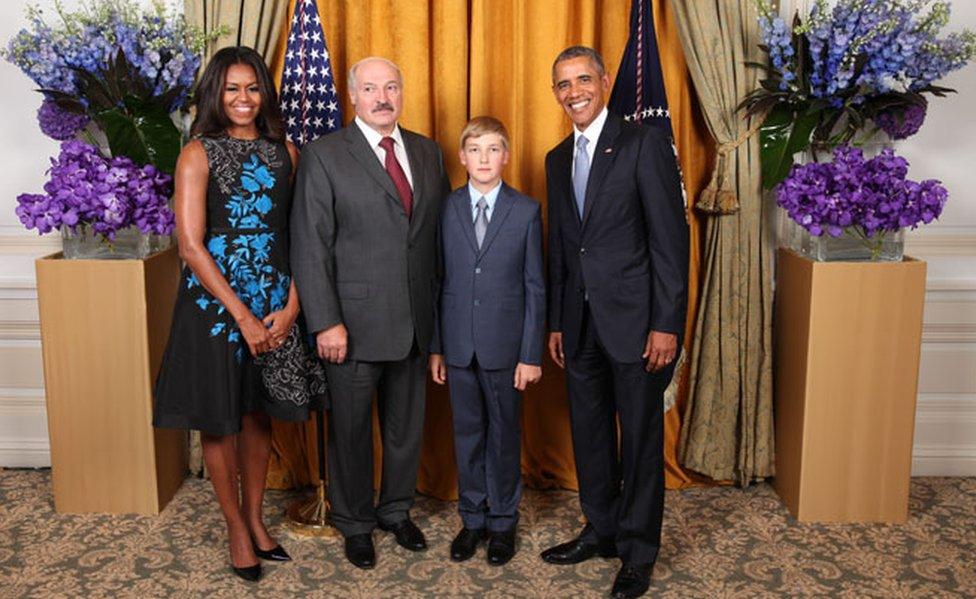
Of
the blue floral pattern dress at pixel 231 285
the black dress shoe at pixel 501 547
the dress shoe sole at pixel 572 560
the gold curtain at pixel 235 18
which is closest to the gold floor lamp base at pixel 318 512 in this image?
the blue floral pattern dress at pixel 231 285

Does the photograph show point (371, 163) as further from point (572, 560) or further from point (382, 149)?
point (572, 560)

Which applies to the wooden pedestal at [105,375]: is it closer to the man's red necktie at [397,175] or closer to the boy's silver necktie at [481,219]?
the man's red necktie at [397,175]

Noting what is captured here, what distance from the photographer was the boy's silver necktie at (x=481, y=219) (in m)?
3.23

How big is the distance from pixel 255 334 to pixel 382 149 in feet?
2.31

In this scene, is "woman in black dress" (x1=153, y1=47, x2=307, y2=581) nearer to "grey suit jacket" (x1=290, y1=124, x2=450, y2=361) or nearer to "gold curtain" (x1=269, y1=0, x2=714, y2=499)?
"grey suit jacket" (x1=290, y1=124, x2=450, y2=361)

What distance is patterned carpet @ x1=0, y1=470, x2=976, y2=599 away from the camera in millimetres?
3195

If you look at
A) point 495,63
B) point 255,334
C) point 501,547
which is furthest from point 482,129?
point 501,547

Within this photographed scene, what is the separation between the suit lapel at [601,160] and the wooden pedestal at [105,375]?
1596 mm

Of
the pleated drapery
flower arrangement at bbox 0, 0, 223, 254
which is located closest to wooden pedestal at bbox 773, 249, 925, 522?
the pleated drapery

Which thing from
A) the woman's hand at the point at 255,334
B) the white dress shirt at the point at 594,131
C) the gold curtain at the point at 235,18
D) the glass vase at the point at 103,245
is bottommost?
the woman's hand at the point at 255,334

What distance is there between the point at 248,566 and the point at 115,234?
1.26 meters

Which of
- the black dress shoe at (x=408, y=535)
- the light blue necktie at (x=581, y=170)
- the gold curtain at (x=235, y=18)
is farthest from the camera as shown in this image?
the gold curtain at (x=235, y=18)

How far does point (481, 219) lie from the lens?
3.25 metres

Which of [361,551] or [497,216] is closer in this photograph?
[497,216]
